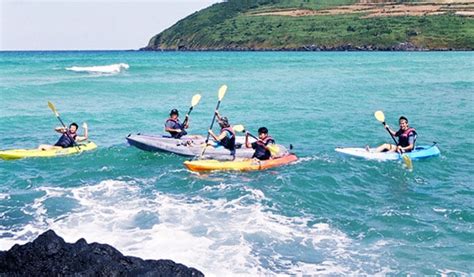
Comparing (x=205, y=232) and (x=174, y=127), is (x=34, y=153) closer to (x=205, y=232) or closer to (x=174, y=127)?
(x=174, y=127)

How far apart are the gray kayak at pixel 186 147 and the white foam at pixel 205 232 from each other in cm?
250

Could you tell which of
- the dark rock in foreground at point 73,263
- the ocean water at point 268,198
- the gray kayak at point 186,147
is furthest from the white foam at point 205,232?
the gray kayak at point 186,147

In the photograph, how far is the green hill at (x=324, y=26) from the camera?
309 ft

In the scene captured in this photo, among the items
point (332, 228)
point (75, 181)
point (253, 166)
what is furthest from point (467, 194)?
point (75, 181)

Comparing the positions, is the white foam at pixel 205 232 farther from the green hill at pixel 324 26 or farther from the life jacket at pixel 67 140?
the green hill at pixel 324 26

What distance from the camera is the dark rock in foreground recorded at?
20.6ft

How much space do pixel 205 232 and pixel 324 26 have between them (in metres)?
104

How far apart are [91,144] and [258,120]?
28.3 feet

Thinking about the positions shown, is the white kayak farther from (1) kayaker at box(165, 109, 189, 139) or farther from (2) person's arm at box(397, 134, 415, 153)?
(1) kayaker at box(165, 109, 189, 139)

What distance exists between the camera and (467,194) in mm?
12578

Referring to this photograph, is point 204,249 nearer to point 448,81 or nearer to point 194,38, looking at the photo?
point 448,81

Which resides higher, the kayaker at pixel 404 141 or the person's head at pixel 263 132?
the person's head at pixel 263 132

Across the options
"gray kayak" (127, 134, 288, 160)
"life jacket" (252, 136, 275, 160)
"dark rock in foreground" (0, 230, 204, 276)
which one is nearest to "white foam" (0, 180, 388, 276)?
"life jacket" (252, 136, 275, 160)

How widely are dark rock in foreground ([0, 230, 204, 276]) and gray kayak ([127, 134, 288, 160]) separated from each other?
9.23m
